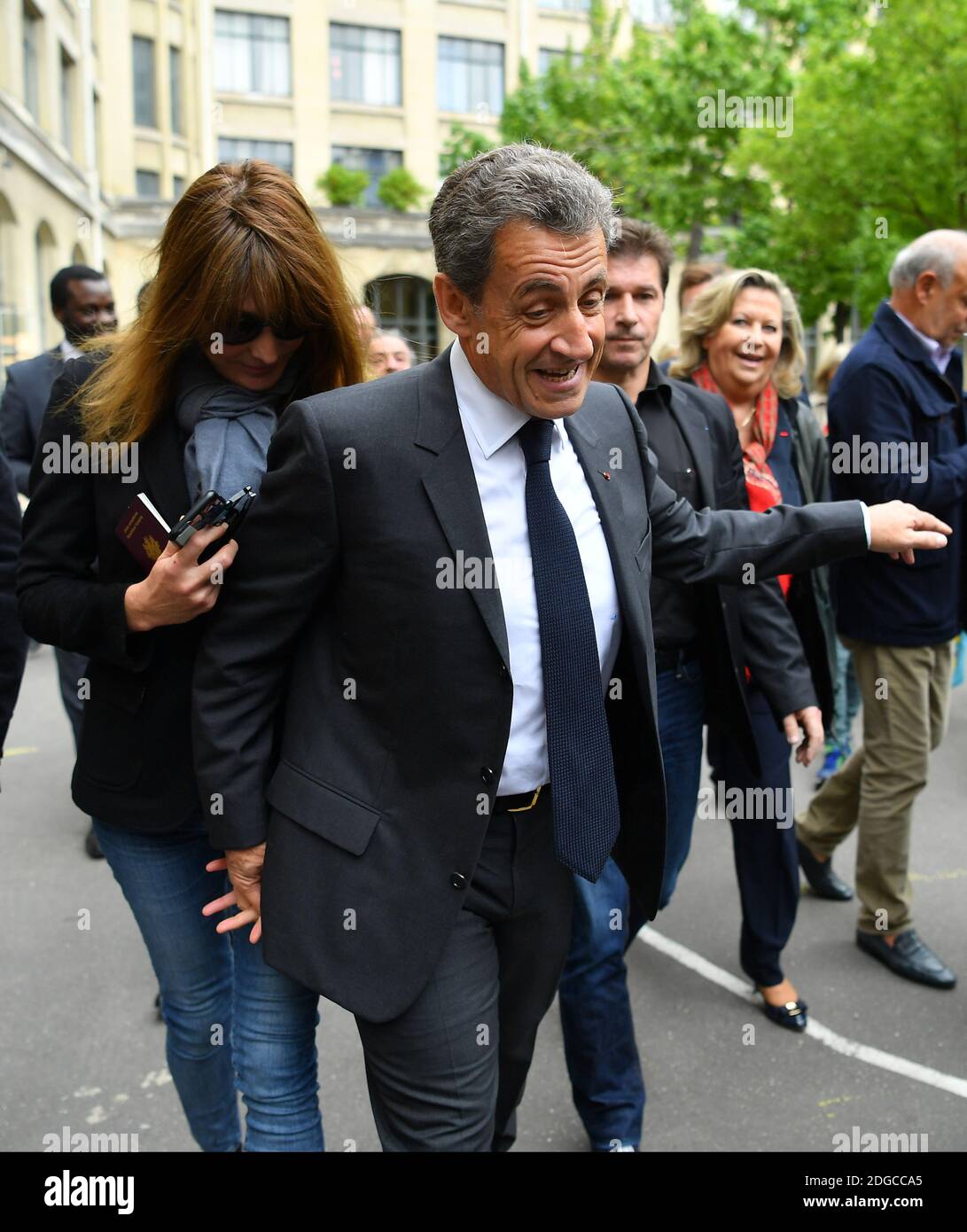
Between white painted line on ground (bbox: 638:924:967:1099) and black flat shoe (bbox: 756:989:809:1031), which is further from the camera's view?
black flat shoe (bbox: 756:989:809:1031)

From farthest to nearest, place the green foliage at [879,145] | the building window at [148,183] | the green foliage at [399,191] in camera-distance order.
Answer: the building window at [148,183], the green foliage at [399,191], the green foliage at [879,145]

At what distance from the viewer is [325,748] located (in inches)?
79.4

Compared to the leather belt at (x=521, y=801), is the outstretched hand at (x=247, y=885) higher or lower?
lower

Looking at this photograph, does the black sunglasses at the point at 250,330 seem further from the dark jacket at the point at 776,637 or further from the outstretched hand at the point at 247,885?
the dark jacket at the point at 776,637

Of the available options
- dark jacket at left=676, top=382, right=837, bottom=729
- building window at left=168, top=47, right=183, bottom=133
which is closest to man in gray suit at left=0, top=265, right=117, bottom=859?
dark jacket at left=676, top=382, right=837, bottom=729

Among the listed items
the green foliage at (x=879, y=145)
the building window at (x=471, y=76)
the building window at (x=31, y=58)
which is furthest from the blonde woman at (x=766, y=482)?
the building window at (x=471, y=76)

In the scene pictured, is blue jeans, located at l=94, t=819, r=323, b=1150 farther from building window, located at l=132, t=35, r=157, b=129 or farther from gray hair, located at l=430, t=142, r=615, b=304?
building window, located at l=132, t=35, r=157, b=129

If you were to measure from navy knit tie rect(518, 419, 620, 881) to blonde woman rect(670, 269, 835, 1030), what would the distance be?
1.35 metres

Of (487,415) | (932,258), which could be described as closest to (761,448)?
(932,258)

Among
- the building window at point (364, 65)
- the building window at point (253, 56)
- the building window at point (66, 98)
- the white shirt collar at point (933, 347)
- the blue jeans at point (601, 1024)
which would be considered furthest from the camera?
the building window at point (364, 65)

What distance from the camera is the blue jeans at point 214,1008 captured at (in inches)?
90.2

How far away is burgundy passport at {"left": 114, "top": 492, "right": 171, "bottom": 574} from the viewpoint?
6.83 feet

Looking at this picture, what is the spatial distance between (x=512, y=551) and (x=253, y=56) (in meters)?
41.2

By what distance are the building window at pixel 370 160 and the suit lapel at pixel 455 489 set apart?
130ft
